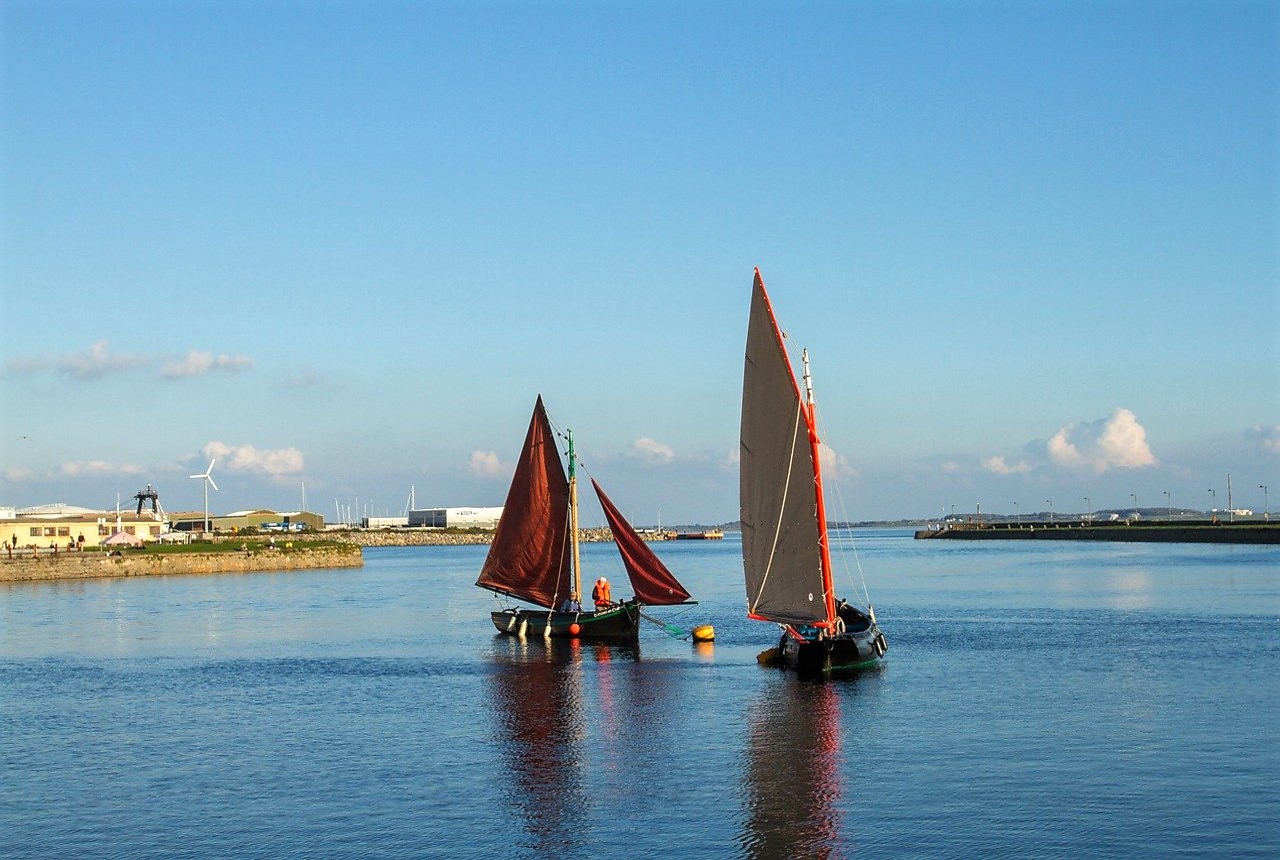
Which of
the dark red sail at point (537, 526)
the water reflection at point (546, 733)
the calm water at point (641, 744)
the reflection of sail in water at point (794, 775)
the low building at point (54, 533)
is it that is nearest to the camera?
the reflection of sail in water at point (794, 775)

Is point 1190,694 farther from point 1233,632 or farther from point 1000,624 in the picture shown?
point 1000,624

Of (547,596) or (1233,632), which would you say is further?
(547,596)

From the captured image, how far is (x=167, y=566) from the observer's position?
14050 centimetres

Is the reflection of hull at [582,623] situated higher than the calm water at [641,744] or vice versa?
the reflection of hull at [582,623]

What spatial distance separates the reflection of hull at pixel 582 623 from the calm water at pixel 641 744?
2177 millimetres

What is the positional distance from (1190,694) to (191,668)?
42.8 m

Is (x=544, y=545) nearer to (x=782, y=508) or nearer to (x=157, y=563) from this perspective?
(x=782, y=508)

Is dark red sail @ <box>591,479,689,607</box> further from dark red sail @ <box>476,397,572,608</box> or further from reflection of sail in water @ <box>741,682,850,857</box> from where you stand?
reflection of sail in water @ <box>741,682,850,857</box>

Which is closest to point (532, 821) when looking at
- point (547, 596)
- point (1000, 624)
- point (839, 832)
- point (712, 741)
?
point (839, 832)

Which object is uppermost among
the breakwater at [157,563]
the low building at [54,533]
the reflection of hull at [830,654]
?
the low building at [54,533]

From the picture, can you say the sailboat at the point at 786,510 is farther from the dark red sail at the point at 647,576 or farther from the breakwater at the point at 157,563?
the breakwater at the point at 157,563

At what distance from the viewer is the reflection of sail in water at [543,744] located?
30344mm

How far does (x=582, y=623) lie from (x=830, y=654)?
19682 mm

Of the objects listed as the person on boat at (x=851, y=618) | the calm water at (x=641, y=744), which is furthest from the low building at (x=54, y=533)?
the person on boat at (x=851, y=618)
